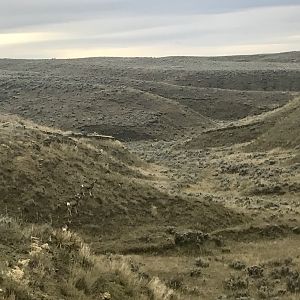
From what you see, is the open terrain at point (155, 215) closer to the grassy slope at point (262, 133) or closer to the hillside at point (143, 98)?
the grassy slope at point (262, 133)

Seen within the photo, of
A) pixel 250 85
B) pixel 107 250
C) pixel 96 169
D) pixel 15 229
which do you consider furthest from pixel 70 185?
pixel 250 85

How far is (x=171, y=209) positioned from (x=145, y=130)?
3723 centimetres

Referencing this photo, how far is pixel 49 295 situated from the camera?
7836 millimetres

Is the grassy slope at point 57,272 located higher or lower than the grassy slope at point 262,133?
higher

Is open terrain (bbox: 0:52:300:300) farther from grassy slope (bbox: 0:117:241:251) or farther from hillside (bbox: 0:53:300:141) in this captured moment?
hillside (bbox: 0:53:300:141)

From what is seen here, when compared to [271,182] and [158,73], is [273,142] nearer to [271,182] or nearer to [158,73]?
[271,182]

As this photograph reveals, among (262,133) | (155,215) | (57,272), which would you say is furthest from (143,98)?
(57,272)

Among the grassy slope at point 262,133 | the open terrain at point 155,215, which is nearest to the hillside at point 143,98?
the open terrain at point 155,215

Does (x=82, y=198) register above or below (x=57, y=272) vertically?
below

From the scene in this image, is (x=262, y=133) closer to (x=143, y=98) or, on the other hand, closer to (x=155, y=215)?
(x=155, y=215)

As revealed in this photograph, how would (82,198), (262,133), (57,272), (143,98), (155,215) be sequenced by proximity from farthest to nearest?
(143,98) < (262,133) < (155,215) < (82,198) < (57,272)

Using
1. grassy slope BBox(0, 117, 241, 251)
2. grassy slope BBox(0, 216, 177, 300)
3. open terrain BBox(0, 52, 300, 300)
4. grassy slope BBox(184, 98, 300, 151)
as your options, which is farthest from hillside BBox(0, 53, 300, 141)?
grassy slope BBox(0, 216, 177, 300)

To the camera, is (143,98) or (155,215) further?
(143,98)

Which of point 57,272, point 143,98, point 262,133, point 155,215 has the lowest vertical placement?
point 155,215
